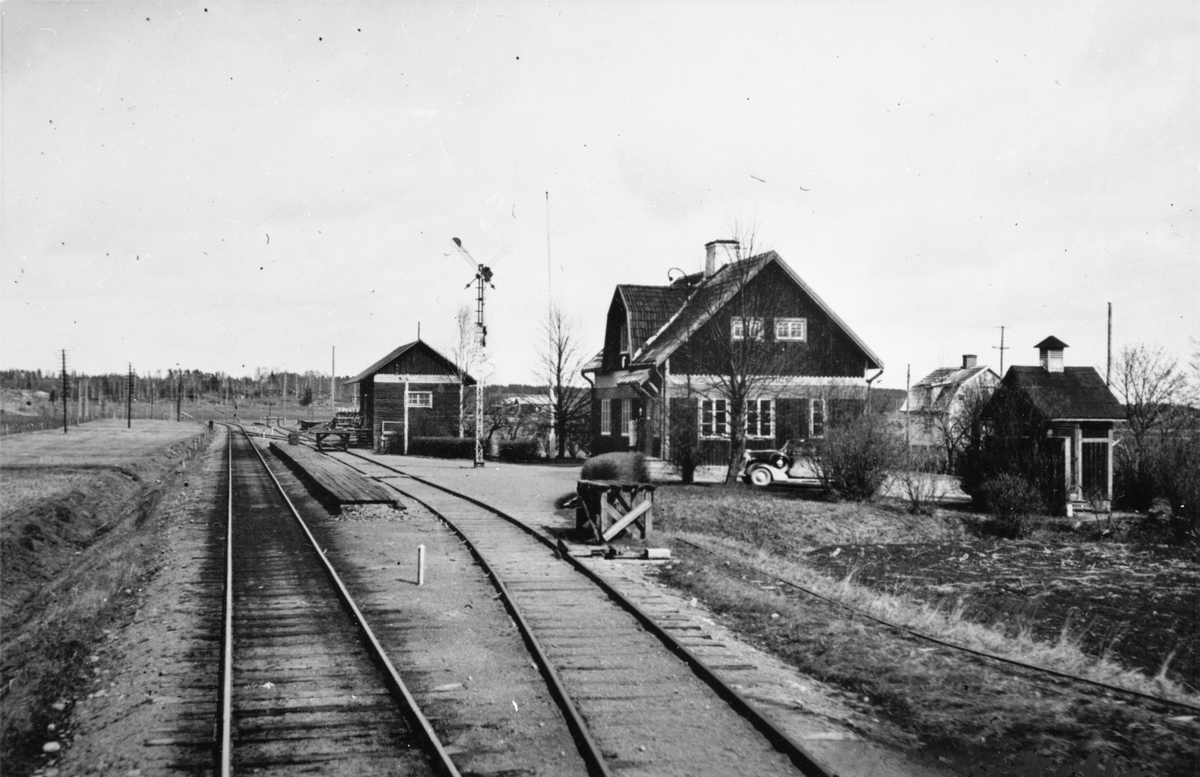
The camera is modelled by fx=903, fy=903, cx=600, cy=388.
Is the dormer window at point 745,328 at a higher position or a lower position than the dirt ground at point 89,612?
higher

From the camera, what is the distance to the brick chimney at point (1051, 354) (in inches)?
1035

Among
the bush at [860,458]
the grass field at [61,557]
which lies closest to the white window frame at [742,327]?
the bush at [860,458]

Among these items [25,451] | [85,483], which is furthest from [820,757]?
[25,451]

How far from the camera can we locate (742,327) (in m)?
26.0

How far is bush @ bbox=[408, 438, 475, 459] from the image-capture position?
4306 cm

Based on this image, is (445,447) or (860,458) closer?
(860,458)

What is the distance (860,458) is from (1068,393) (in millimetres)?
6392

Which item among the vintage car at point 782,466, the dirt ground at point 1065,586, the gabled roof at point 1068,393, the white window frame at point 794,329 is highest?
the white window frame at point 794,329

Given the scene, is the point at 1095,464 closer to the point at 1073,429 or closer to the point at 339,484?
the point at 1073,429

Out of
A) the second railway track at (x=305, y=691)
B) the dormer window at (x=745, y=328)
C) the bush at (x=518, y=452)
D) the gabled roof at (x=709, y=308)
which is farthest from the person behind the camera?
the bush at (x=518, y=452)

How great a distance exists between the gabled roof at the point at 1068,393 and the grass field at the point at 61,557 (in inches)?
860

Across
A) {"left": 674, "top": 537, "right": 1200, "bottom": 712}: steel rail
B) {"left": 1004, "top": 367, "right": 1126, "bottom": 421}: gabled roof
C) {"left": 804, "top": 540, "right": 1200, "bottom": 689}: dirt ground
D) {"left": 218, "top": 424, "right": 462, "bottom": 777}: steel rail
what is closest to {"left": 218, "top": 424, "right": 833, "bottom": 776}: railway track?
{"left": 218, "top": 424, "right": 462, "bottom": 777}: steel rail

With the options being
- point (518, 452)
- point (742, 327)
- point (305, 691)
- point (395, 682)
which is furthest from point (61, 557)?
point (518, 452)

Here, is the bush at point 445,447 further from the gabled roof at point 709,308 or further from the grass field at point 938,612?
the grass field at point 938,612
